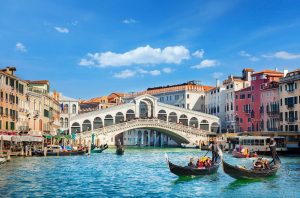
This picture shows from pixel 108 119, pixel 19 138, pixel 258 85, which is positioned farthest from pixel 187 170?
pixel 108 119

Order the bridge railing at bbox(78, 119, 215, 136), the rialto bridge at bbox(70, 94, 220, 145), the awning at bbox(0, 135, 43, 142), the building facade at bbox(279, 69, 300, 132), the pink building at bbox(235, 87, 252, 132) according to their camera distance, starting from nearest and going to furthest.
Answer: the awning at bbox(0, 135, 43, 142) → the building facade at bbox(279, 69, 300, 132) → the bridge railing at bbox(78, 119, 215, 136) → the rialto bridge at bbox(70, 94, 220, 145) → the pink building at bbox(235, 87, 252, 132)

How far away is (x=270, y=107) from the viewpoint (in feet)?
156

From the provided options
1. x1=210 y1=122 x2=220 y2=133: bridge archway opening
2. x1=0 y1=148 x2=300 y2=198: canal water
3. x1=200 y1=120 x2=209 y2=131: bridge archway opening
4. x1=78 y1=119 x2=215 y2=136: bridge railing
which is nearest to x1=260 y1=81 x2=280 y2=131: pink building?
x1=78 y1=119 x2=215 y2=136: bridge railing

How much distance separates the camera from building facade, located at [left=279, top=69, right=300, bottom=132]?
40781 mm

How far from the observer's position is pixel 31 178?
1995 centimetres

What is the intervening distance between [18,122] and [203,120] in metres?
26.8

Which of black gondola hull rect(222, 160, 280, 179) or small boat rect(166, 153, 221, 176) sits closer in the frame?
black gondola hull rect(222, 160, 280, 179)

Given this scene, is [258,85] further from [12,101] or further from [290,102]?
[12,101]

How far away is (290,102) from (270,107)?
18.8 ft

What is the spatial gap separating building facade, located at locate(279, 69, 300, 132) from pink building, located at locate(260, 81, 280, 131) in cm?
236

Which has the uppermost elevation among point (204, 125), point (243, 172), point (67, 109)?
point (67, 109)

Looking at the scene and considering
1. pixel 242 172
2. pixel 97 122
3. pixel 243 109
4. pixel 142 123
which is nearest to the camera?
pixel 242 172

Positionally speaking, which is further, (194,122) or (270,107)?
(194,122)

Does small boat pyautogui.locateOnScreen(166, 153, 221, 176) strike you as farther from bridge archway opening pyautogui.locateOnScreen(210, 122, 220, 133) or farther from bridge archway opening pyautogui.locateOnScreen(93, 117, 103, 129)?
bridge archway opening pyautogui.locateOnScreen(210, 122, 220, 133)
